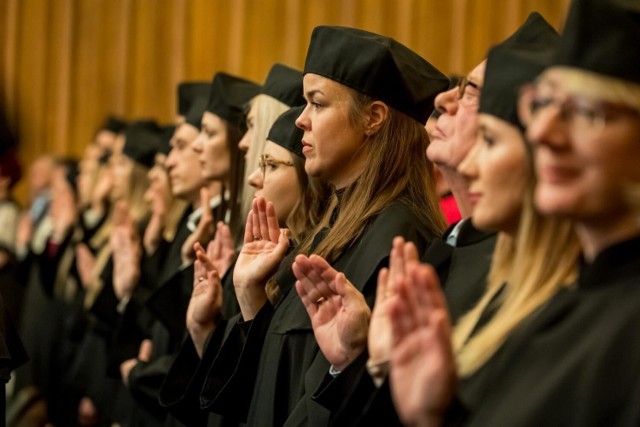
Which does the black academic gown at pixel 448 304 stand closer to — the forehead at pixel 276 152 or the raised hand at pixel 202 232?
the forehead at pixel 276 152

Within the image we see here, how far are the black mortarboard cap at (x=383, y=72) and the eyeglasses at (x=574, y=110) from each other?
151 centimetres

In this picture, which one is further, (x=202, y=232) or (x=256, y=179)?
(x=202, y=232)

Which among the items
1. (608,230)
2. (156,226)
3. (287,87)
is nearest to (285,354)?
(287,87)

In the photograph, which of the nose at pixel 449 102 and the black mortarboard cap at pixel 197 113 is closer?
the nose at pixel 449 102

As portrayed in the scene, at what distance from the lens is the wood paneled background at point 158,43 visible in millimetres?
7023

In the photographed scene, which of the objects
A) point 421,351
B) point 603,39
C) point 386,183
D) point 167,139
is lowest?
point 167,139

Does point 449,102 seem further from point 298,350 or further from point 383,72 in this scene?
point 298,350

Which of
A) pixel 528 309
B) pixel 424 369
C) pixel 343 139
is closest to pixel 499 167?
pixel 528 309

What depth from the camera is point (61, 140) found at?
35.8 feet

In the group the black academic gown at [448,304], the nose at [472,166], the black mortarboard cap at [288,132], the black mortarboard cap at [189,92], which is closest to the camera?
the nose at [472,166]

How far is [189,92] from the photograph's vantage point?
641 cm

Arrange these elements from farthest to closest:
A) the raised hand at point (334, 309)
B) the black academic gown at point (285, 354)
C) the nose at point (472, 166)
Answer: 1. the black academic gown at point (285, 354)
2. the raised hand at point (334, 309)
3. the nose at point (472, 166)

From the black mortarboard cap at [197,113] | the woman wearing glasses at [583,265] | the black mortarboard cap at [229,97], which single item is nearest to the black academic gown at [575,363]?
the woman wearing glasses at [583,265]

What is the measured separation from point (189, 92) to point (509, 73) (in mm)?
4176
